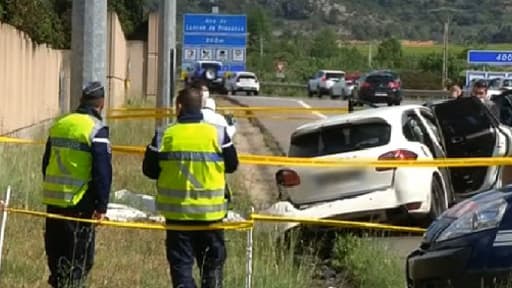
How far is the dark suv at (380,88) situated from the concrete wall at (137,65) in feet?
32.0

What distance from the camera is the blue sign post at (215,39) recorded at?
3372 centimetres

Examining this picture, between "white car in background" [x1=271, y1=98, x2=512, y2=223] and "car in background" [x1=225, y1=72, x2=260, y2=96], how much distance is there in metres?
52.1

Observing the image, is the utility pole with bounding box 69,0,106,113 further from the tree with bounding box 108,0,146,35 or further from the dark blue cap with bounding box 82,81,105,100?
the tree with bounding box 108,0,146,35

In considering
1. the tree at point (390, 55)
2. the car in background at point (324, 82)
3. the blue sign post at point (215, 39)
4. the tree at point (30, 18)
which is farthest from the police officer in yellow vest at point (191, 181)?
the tree at point (390, 55)

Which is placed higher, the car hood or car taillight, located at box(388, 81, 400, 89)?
the car hood

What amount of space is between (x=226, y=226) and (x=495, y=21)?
444ft

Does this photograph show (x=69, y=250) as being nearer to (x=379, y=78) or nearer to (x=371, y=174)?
(x=371, y=174)

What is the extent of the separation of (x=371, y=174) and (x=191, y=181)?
4184 mm

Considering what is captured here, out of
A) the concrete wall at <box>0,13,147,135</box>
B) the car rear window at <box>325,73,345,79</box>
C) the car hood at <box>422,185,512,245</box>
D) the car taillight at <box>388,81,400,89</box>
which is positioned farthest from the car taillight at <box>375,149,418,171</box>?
the car rear window at <box>325,73,345,79</box>

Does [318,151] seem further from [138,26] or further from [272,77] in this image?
[272,77]

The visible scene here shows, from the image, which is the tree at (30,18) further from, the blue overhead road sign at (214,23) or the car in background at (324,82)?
the car in background at (324,82)

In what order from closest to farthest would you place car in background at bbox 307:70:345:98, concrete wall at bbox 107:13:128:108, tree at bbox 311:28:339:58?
concrete wall at bbox 107:13:128:108, car in background at bbox 307:70:345:98, tree at bbox 311:28:339:58

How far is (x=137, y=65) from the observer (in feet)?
155

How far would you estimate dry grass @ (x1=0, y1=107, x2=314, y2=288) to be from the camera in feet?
31.1
